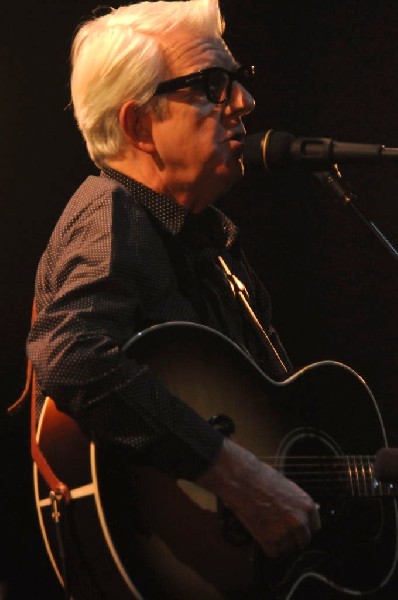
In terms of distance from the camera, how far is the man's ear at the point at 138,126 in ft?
6.47

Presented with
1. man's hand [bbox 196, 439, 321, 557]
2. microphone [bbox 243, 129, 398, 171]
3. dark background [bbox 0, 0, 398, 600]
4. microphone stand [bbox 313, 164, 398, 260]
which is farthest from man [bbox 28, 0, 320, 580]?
dark background [bbox 0, 0, 398, 600]

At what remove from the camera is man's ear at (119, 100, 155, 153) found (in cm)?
197

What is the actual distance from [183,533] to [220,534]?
0.28ft

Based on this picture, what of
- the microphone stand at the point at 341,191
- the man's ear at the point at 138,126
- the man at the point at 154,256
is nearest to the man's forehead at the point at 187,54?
the man at the point at 154,256

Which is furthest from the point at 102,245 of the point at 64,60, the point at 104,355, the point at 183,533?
the point at 64,60

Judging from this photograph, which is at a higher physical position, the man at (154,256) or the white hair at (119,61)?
the white hair at (119,61)

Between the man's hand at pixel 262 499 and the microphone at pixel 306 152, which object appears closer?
the man's hand at pixel 262 499

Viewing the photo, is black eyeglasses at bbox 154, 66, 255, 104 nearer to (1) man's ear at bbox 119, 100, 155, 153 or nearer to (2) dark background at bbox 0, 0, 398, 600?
(1) man's ear at bbox 119, 100, 155, 153

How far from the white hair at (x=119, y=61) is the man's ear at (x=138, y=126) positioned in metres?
0.02

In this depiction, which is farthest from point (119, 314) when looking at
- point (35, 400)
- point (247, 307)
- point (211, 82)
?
point (211, 82)

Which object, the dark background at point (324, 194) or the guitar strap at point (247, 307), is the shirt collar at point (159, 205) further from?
the dark background at point (324, 194)

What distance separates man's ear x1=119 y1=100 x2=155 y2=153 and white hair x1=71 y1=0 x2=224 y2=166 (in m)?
0.02

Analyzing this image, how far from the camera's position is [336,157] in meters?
1.82

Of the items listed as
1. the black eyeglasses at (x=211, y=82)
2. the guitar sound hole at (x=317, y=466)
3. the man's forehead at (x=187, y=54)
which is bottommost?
the guitar sound hole at (x=317, y=466)
